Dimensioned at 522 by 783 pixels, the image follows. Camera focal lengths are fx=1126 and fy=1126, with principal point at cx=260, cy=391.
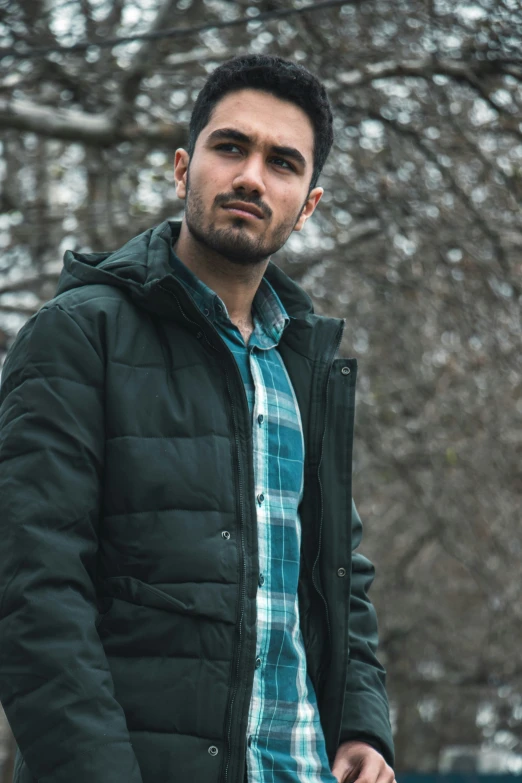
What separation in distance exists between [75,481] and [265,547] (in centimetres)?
40

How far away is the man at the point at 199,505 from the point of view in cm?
179

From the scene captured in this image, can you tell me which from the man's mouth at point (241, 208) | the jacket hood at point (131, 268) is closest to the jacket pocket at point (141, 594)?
the jacket hood at point (131, 268)

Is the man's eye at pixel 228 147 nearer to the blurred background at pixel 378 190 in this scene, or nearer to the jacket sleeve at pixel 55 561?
the jacket sleeve at pixel 55 561

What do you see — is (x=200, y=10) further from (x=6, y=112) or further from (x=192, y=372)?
(x=192, y=372)

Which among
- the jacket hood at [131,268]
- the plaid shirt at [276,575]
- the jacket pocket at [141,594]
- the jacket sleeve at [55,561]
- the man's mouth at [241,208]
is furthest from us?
the man's mouth at [241,208]

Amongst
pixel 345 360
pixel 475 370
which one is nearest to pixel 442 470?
pixel 475 370

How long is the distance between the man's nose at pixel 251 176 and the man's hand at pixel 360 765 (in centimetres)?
112

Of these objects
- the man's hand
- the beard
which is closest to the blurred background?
the beard

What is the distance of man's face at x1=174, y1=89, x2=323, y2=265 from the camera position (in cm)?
224

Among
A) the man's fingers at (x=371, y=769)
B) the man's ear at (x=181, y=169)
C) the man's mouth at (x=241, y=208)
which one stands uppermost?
the man's mouth at (x=241, y=208)

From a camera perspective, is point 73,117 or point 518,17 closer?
point 518,17

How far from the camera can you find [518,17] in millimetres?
5035

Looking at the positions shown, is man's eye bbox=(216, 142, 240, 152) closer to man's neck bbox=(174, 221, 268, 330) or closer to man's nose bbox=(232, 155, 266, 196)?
man's nose bbox=(232, 155, 266, 196)

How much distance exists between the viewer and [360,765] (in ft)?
7.22
